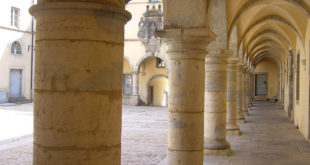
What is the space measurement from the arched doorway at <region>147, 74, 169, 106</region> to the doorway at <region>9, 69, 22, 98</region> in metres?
9.43

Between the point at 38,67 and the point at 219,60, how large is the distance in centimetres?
659

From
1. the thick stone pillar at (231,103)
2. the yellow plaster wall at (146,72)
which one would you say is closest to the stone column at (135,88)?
the yellow plaster wall at (146,72)

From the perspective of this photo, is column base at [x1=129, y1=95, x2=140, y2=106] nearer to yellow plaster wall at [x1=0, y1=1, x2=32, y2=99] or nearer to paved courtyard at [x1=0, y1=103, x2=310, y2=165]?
yellow plaster wall at [x1=0, y1=1, x2=32, y2=99]

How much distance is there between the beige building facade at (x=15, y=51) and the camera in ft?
74.9

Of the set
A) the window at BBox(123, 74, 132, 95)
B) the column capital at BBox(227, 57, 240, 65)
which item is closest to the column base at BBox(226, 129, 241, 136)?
the column capital at BBox(227, 57, 240, 65)

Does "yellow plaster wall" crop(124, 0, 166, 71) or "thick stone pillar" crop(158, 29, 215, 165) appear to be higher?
"yellow plaster wall" crop(124, 0, 166, 71)

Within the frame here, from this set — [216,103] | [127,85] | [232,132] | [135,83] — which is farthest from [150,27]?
[216,103]

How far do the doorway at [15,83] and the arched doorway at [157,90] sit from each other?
30.9 ft

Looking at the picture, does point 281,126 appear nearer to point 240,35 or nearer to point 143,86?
point 240,35

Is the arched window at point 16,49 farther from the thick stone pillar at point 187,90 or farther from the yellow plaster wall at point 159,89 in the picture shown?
the thick stone pillar at point 187,90

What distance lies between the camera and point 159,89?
30.6 m

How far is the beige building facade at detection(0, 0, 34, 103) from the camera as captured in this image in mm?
22844

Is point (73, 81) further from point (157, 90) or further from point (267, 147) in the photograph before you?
point (157, 90)

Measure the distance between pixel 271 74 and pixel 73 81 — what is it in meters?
36.1
